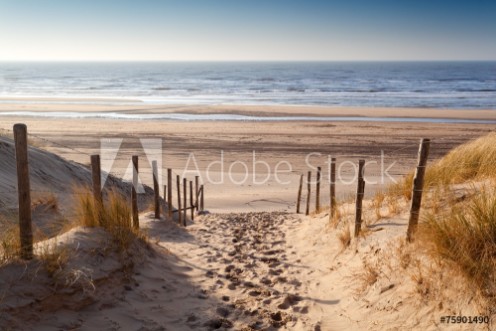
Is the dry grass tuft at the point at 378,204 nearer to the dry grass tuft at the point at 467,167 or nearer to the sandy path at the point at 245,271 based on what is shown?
the dry grass tuft at the point at 467,167

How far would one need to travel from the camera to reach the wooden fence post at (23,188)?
175 inches

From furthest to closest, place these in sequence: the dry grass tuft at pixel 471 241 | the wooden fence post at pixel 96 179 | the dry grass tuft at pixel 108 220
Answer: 1. the wooden fence post at pixel 96 179
2. the dry grass tuft at pixel 108 220
3. the dry grass tuft at pixel 471 241

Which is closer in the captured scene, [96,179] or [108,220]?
[108,220]

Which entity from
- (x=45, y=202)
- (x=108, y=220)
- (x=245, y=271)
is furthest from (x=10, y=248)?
(x=45, y=202)

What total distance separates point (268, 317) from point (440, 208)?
2822 mm

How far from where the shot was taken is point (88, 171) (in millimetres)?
12641

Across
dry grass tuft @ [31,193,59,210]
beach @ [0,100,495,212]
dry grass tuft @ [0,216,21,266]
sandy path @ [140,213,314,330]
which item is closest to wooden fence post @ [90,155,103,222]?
dry grass tuft @ [0,216,21,266]

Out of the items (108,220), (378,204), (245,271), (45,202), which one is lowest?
(245,271)

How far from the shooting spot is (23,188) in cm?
452

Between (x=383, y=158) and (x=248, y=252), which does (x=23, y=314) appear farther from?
(x=383, y=158)

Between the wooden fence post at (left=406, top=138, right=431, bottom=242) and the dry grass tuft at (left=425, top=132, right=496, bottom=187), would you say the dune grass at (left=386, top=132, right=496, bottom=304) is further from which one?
the dry grass tuft at (left=425, top=132, right=496, bottom=187)

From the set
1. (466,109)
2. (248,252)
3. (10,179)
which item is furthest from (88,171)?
(466,109)

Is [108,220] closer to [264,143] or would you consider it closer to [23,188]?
[23,188]

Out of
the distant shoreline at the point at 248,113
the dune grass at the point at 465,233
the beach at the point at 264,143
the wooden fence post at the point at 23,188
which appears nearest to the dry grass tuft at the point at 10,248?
the wooden fence post at the point at 23,188
